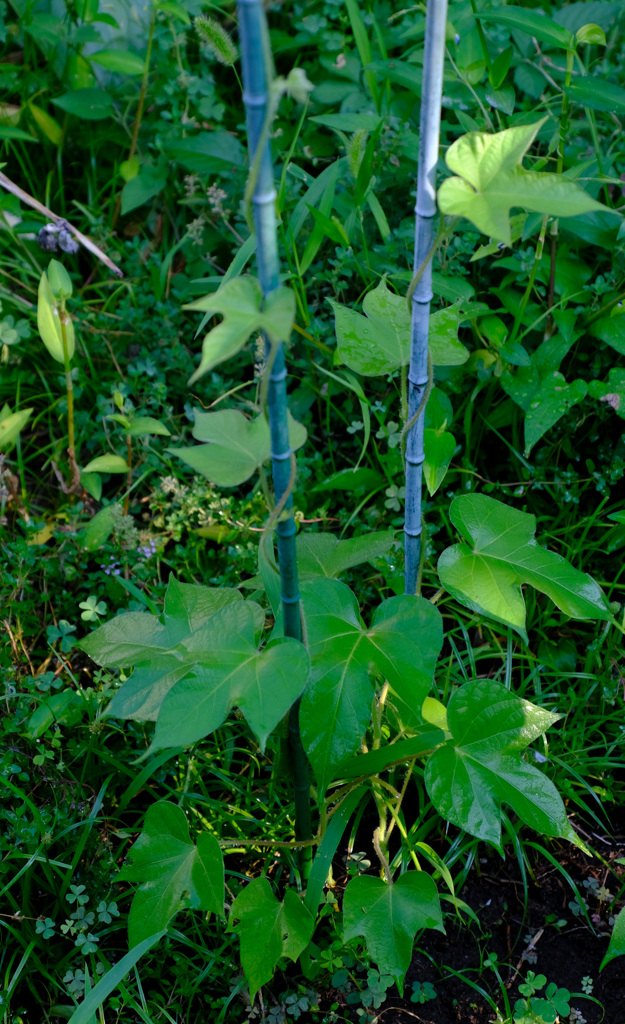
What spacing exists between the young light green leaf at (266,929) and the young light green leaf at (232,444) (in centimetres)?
62

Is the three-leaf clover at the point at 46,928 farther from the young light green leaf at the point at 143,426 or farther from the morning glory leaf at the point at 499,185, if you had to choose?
the morning glory leaf at the point at 499,185

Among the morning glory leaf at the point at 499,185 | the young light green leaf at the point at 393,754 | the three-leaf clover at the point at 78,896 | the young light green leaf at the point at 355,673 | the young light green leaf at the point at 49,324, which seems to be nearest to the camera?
the morning glory leaf at the point at 499,185

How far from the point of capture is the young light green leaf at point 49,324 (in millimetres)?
1770

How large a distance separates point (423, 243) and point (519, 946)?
1.15 meters

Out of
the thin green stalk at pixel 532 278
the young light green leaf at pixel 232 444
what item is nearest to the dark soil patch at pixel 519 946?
the young light green leaf at pixel 232 444

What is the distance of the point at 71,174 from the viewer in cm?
254

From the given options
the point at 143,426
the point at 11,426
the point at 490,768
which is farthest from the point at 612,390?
the point at 11,426

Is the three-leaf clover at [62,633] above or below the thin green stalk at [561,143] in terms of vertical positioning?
below

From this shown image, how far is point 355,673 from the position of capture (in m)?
1.09

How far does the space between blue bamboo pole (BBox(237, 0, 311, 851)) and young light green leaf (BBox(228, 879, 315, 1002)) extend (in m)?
0.19

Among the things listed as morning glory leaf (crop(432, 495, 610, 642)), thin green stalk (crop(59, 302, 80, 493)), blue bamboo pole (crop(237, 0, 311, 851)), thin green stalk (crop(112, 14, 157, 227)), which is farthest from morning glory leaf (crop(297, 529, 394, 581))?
thin green stalk (crop(112, 14, 157, 227))

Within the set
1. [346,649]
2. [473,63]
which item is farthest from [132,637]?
[473,63]

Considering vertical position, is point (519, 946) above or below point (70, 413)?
below

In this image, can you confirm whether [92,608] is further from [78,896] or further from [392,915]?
[392,915]
